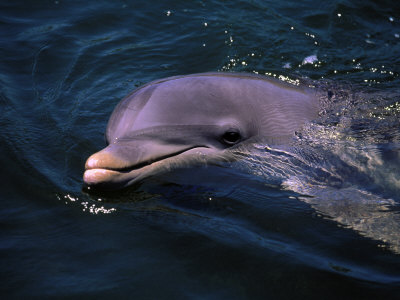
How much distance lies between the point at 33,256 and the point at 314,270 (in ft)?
8.24

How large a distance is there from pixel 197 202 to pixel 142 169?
30.7 inches

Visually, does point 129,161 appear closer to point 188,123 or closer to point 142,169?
point 142,169

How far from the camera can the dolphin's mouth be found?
470cm

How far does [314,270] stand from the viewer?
438cm

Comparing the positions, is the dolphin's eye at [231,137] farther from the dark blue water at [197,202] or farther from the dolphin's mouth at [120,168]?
the dolphin's mouth at [120,168]

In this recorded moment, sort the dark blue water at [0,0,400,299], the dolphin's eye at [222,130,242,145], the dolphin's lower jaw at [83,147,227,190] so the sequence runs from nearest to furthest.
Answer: the dark blue water at [0,0,400,299]
the dolphin's lower jaw at [83,147,227,190]
the dolphin's eye at [222,130,242,145]

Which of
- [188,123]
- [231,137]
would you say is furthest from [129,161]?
[231,137]

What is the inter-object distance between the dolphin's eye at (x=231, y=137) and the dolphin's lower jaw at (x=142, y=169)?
0.14 metres

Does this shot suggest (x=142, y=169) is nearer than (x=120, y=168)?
No

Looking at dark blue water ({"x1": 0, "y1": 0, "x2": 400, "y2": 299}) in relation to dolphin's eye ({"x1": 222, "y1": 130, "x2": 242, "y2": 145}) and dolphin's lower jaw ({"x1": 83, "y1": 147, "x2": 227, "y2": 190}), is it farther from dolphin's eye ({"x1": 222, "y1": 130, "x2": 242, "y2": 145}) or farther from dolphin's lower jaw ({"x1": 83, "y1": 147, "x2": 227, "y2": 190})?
dolphin's eye ({"x1": 222, "y1": 130, "x2": 242, "y2": 145})

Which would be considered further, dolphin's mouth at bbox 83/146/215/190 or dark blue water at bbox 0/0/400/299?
dolphin's mouth at bbox 83/146/215/190

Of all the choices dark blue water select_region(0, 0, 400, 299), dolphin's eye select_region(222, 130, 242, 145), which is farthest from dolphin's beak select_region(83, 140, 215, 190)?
dolphin's eye select_region(222, 130, 242, 145)

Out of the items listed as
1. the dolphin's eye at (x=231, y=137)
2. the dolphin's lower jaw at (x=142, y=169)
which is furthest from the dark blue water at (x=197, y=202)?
the dolphin's eye at (x=231, y=137)

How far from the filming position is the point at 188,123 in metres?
5.34
